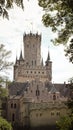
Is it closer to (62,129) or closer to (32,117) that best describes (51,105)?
(32,117)

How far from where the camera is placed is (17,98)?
289ft

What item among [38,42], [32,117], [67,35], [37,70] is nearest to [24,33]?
[38,42]

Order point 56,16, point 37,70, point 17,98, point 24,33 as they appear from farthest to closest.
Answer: point 24,33 < point 37,70 < point 17,98 < point 56,16

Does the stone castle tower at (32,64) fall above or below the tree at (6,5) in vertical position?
above

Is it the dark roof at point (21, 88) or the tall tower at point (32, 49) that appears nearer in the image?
the dark roof at point (21, 88)

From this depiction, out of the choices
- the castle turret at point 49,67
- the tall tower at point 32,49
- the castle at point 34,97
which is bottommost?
the castle at point 34,97

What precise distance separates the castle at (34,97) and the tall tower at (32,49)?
46 centimetres

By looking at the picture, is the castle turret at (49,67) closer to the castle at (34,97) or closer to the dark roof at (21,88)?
the castle at (34,97)

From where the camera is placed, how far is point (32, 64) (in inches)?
4806

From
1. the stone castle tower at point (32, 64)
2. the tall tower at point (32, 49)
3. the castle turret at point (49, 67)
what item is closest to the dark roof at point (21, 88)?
the stone castle tower at point (32, 64)

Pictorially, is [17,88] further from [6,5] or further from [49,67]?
[6,5]

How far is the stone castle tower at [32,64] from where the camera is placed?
384 feet

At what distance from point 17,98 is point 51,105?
1497 cm

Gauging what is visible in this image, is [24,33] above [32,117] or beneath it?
above
